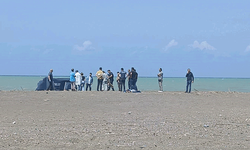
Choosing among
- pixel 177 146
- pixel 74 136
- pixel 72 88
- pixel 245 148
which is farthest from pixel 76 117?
pixel 72 88

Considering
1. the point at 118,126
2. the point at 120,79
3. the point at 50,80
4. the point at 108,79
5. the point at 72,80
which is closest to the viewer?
the point at 118,126

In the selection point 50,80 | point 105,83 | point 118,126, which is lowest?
point 118,126

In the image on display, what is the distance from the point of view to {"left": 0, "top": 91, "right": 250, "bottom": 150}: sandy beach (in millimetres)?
9049

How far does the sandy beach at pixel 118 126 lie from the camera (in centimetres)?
905

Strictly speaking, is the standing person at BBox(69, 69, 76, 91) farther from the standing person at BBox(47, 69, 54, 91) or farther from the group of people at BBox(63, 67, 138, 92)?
the standing person at BBox(47, 69, 54, 91)

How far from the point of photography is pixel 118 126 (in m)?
11.5

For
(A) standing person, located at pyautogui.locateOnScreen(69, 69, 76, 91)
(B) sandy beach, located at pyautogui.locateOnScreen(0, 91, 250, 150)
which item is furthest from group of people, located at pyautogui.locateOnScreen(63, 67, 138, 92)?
(B) sandy beach, located at pyautogui.locateOnScreen(0, 91, 250, 150)

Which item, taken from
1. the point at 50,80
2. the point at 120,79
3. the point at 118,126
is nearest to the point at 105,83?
the point at 120,79

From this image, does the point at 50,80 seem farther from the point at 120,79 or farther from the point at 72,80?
the point at 120,79

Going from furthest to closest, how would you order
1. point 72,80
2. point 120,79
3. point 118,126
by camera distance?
point 120,79 < point 72,80 < point 118,126

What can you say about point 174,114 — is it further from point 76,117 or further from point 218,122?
point 76,117

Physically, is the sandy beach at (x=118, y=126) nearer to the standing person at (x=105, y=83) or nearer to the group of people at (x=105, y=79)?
the group of people at (x=105, y=79)

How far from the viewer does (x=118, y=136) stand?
32.4ft

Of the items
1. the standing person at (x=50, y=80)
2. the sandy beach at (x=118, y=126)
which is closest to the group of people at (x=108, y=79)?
the standing person at (x=50, y=80)
